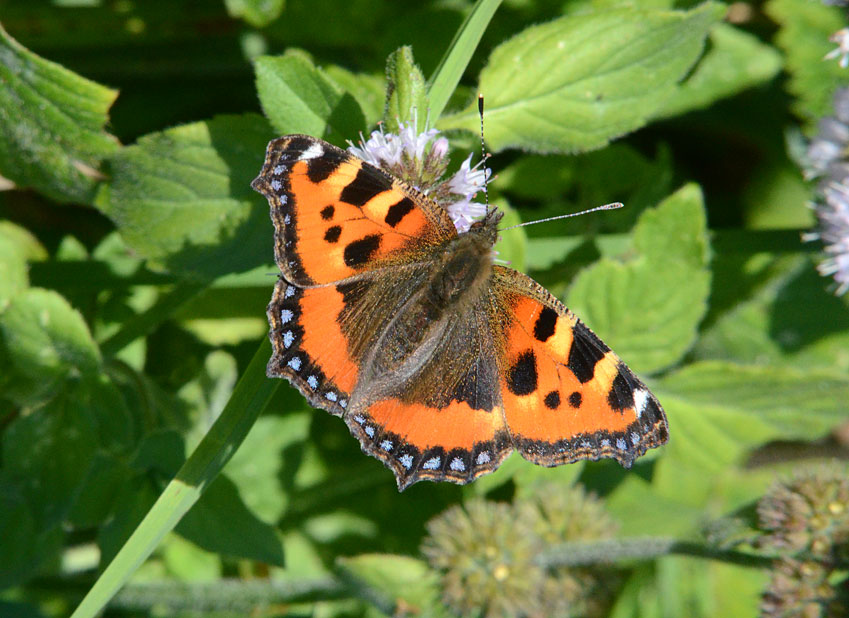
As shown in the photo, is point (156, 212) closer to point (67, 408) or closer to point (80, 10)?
point (67, 408)

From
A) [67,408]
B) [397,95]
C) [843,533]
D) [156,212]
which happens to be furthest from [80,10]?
[843,533]

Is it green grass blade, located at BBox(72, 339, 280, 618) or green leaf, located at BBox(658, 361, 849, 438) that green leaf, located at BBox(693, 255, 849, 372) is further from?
green grass blade, located at BBox(72, 339, 280, 618)

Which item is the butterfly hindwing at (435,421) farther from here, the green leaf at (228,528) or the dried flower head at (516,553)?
the dried flower head at (516,553)

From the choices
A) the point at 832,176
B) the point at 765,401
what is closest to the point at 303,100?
the point at 765,401

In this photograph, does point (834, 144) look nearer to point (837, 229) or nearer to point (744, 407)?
point (837, 229)

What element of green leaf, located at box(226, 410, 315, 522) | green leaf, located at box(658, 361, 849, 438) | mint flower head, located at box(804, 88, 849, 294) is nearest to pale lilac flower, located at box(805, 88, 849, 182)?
mint flower head, located at box(804, 88, 849, 294)
